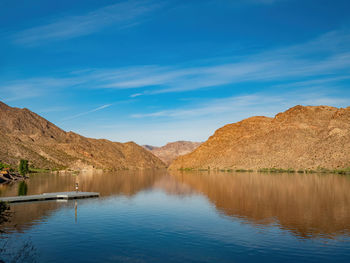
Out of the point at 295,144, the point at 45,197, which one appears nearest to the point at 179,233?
the point at 45,197

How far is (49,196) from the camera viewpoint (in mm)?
47688

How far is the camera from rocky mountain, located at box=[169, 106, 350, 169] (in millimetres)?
137750

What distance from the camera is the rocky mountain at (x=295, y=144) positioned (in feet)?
452

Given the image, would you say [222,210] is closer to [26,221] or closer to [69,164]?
[26,221]

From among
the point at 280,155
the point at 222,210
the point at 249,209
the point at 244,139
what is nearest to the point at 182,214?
the point at 222,210

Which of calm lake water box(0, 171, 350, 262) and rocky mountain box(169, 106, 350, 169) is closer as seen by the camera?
calm lake water box(0, 171, 350, 262)

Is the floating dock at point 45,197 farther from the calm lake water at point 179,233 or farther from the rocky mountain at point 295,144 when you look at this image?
the rocky mountain at point 295,144

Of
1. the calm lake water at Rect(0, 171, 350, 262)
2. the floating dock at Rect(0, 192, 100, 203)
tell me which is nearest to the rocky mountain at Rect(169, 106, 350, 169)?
the calm lake water at Rect(0, 171, 350, 262)

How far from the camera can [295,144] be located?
522ft

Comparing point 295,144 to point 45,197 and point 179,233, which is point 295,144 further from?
point 179,233

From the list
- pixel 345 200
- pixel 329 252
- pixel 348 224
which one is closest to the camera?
pixel 329 252

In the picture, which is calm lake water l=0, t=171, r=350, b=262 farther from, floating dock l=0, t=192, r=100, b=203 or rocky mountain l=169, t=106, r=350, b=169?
rocky mountain l=169, t=106, r=350, b=169

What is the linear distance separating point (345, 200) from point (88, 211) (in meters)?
33.3

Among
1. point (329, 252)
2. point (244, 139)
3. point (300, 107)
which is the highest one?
point (300, 107)
